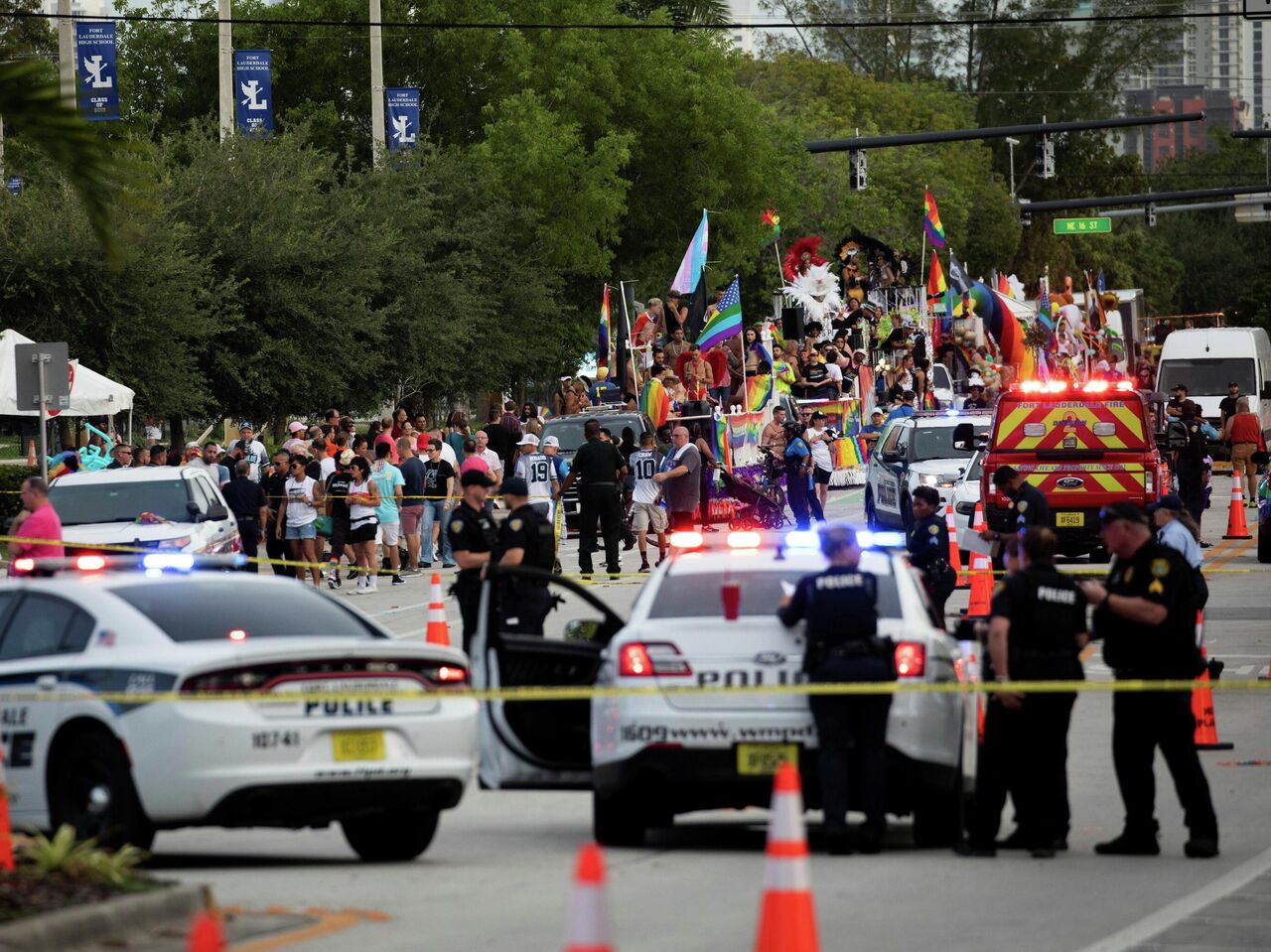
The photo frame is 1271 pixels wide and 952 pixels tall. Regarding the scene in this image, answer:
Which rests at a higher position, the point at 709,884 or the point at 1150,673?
the point at 1150,673

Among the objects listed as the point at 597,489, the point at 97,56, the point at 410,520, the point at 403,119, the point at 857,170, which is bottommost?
the point at 410,520

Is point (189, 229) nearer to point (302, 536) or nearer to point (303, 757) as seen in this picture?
point (302, 536)

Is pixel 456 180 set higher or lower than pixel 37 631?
higher

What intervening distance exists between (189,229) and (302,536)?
698 inches

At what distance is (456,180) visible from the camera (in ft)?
184

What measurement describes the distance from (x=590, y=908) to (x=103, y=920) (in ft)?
10.2

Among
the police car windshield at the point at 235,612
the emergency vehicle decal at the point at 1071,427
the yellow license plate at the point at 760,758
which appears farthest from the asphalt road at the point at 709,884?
the emergency vehicle decal at the point at 1071,427

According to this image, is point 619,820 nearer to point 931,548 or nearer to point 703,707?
point 703,707

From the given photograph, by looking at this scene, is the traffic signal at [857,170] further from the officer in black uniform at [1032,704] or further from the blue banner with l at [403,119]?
the officer in black uniform at [1032,704]

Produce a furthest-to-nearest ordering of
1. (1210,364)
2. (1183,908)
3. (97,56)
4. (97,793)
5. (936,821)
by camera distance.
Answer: (1210,364) → (97,56) → (936,821) → (97,793) → (1183,908)

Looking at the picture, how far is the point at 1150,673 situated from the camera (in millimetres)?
11273

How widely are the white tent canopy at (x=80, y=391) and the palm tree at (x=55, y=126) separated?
76.4 ft

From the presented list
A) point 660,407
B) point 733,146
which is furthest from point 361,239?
point 733,146

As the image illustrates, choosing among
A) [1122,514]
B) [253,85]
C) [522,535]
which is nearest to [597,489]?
[522,535]
